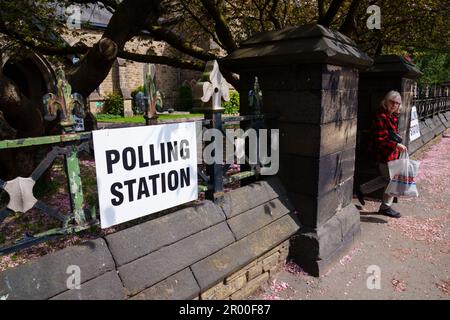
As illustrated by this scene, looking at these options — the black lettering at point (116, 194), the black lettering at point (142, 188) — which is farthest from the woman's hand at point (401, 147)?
the black lettering at point (116, 194)

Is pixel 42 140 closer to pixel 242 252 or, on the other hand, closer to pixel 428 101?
pixel 242 252

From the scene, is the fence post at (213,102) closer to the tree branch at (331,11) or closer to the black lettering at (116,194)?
the black lettering at (116,194)

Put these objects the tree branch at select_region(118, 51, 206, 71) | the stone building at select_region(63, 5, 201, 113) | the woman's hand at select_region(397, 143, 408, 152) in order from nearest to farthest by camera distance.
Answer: the woman's hand at select_region(397, 143, 408, 152)
the tree branch at select_region(118, 51, 206, 71)
the stone building at select_region(63, 5, 201, 113)

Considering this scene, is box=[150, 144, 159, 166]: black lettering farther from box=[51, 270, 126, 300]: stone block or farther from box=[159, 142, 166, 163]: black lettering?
box=[51, 270, 126, 300]: stone block

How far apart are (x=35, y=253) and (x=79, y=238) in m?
0.58

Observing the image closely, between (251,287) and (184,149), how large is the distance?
4.85 feet

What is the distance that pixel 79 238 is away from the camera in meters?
4.68

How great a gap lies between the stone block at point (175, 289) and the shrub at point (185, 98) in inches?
1008

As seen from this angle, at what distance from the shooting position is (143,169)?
2641 millimetres

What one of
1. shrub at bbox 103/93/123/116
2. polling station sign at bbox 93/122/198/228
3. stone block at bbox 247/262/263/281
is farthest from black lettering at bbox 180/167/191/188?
shrub at bbox 103/93/123/116

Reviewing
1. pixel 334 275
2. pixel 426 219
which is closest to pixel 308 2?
pixel 426 219

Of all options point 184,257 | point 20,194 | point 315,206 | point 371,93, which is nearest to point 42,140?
point 20,194

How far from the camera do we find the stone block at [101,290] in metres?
2.08

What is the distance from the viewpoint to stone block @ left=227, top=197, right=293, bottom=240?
126 inches
